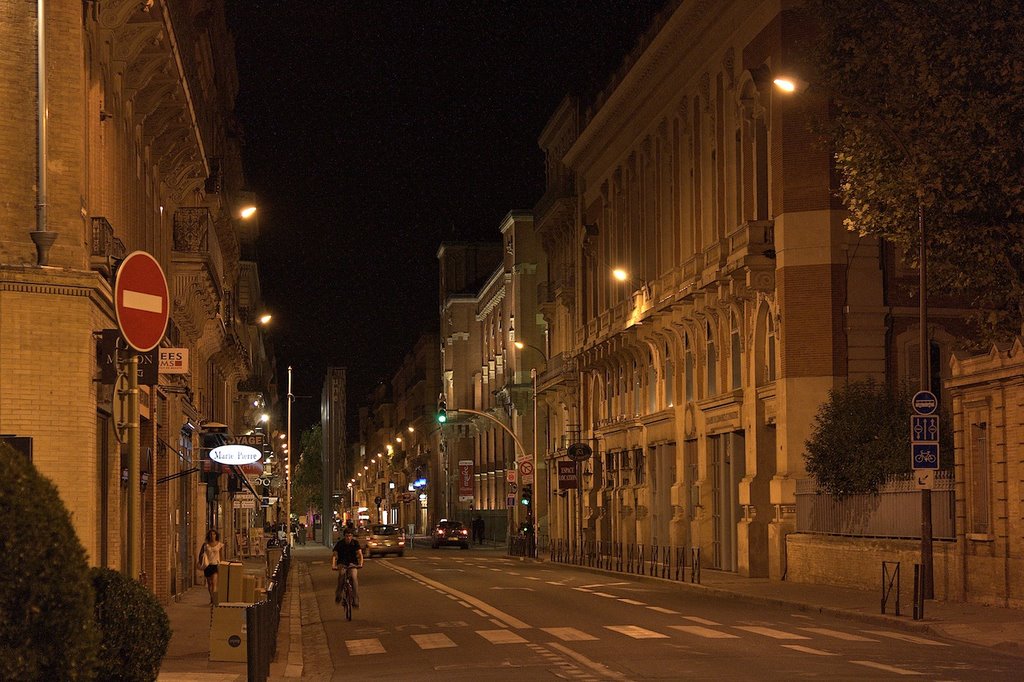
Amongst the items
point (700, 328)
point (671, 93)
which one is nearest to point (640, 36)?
point (671, 93)

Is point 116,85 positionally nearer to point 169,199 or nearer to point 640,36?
point 169,199

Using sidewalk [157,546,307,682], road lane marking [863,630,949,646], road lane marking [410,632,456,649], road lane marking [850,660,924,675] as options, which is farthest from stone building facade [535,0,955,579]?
road lane marking [850,660,924,675]

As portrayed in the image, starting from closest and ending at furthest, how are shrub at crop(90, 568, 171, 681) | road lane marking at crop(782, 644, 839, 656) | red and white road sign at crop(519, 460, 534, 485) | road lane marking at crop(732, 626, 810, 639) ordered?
shrub at crop(90, 568, 171, 681)
road lane marking at crop(782, 644, 839, 656)
road lane marking at crop(732, 626, 810, 639)
red and white road sign at crop(519, 460, 534, 485)

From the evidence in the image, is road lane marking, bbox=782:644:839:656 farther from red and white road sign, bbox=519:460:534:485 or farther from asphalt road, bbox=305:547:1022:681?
red and white road sign, bbox=519:460:534:485

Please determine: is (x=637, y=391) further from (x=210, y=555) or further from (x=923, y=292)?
(x=923, y=292)

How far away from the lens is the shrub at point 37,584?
7.67 m

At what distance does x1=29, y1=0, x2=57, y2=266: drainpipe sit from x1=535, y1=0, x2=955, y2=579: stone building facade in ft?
58.7

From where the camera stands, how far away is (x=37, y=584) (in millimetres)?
7770

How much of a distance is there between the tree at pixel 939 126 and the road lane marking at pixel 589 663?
39.2ft

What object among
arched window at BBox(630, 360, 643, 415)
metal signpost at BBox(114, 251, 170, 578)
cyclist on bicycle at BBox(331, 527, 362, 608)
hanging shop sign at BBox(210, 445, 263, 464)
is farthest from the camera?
arched window at BBox(630, 360, 643, 415)

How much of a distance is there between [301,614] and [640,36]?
3124 cm

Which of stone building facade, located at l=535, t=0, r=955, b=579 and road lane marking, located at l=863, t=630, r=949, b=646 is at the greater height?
stone building facade, located at l=535, t=0, r=955, b=579

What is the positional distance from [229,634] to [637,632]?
7586mm

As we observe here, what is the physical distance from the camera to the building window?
2741 centimetres
